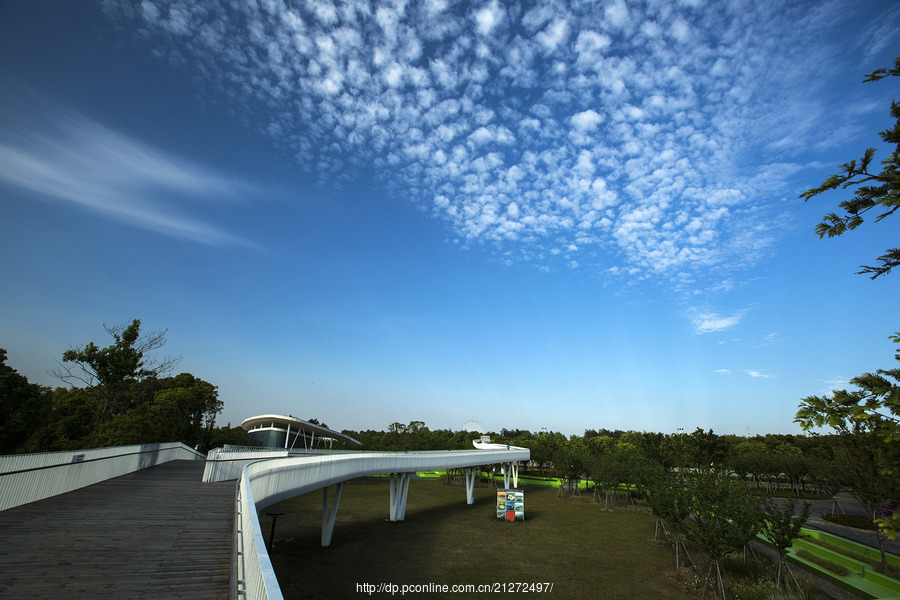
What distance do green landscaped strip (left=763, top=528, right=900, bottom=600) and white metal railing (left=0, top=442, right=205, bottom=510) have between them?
32618mm

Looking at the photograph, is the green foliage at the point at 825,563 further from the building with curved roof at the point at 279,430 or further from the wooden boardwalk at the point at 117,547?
the building with curved roof at the point at 279,430

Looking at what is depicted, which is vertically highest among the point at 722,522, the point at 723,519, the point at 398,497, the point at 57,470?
the point at 57,470

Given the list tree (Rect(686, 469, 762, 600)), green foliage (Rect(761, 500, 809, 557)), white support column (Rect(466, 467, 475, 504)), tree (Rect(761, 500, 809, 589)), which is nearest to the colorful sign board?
white support column (Rect(466, 467, 475, 504))

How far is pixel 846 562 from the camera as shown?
24.0 m

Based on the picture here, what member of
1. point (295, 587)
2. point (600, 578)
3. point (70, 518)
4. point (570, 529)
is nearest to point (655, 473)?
point (570, 529)

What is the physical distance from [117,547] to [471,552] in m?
20.1

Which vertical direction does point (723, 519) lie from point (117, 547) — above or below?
below

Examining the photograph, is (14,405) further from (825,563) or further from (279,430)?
(825,563)

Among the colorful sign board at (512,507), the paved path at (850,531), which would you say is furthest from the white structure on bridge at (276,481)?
the paved path at (850,531)

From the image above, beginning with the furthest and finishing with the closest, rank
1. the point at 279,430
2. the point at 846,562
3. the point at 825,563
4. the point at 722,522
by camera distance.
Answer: the point at 279,430, the point at 846,562, the point at 825,563, the point at 722,522

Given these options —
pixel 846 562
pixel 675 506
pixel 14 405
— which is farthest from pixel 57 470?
pixel 846 562

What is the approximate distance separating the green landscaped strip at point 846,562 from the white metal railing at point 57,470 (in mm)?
32618

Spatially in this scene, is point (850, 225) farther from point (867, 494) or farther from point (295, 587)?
point (867, 494)

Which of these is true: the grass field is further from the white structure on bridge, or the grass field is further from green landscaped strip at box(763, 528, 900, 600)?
green landscaped strip at box(763, 528, 900, 600)
